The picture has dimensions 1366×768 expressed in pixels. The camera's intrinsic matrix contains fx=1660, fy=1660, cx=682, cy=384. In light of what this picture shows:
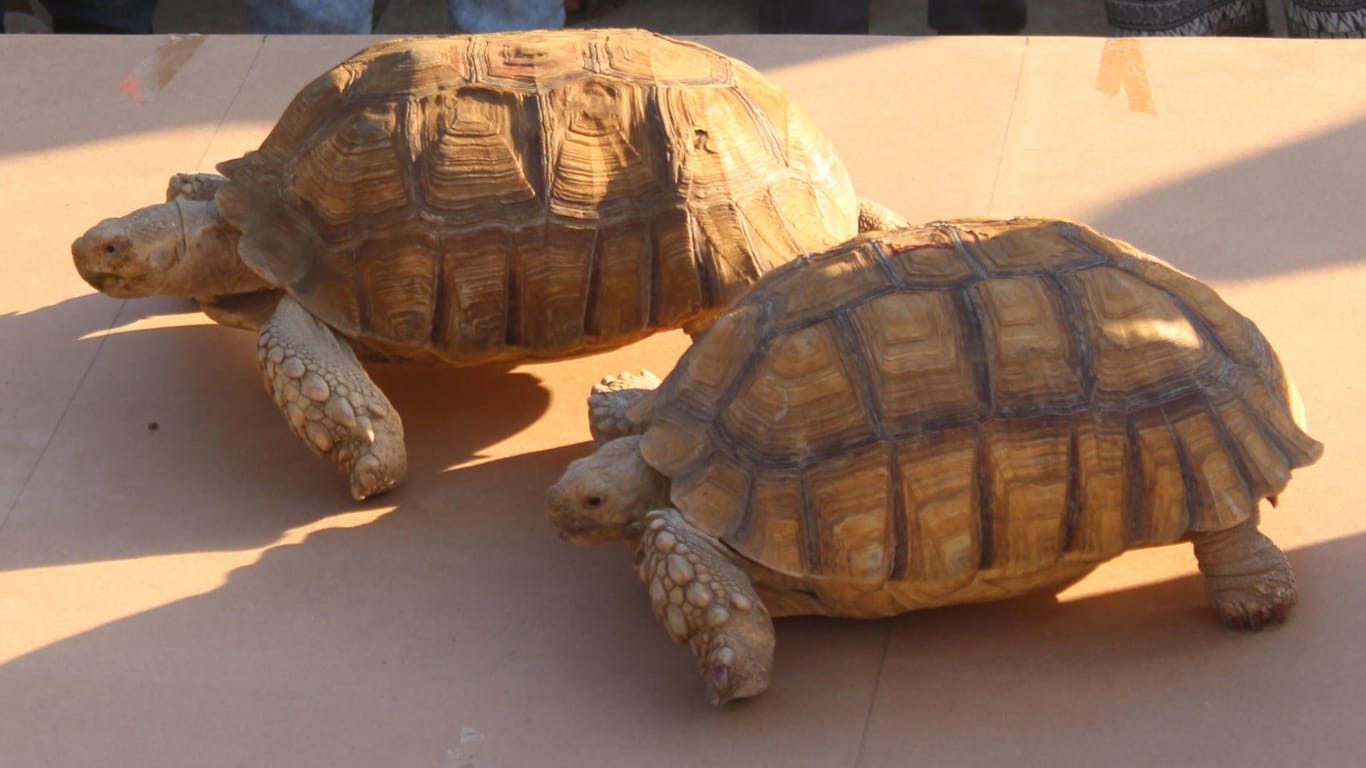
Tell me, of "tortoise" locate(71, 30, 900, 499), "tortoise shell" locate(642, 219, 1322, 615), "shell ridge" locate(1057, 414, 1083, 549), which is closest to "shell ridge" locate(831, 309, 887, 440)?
"tortoise shell" locate(642, 219, 1322, 615)

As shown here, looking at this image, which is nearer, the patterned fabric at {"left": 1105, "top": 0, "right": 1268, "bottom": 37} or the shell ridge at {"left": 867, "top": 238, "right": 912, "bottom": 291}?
the shell ridge at {"left": 867, "top": 238, "right": 912, "bottom": 291}

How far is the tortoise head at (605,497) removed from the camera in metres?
2.79

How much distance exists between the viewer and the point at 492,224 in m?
3.29

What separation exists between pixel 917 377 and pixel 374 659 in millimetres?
1029

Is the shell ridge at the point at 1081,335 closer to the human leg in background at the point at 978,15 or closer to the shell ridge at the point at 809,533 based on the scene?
the shell ridge at the point at 809,533

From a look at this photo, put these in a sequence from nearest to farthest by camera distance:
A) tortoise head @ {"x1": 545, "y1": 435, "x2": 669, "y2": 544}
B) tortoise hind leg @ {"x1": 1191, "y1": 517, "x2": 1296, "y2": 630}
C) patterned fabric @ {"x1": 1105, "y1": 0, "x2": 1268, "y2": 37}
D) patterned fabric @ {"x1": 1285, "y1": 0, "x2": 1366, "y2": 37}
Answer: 1. tortoise hind leg @ {"x1": 1191, "y1": 517, "x2": 1296, "y2": 630}
2. tortoise head @ {"x1": 545, "y1": 435, "x2": 669, "y2": 544}
3. patterned fabric @ {"x1": 1285, "y1": 0, "x2": 1366, "y2": 37}
4. patterned fabric @ {"x1": 1105, "y1": 0, "x2": 1268, "y2": 37}

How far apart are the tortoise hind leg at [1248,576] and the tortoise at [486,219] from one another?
1.12 metres

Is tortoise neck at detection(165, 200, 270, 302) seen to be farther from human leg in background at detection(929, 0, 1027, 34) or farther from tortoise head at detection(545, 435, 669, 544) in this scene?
human leg in background at detection(929, 0, 1027, 34)

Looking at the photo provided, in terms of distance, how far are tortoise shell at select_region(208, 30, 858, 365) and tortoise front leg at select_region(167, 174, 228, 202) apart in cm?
36

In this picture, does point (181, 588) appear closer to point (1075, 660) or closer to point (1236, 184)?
point (1075, 660)

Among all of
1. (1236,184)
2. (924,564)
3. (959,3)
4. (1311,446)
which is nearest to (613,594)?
(924,564)

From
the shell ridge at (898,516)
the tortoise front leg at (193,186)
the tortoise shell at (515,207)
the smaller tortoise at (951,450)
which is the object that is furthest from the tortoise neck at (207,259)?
the shell ridge at (898,516)

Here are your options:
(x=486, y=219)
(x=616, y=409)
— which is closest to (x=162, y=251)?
(x=486, y=219)

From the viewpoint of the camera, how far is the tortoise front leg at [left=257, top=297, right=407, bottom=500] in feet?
10.6
